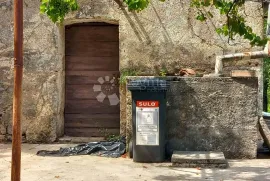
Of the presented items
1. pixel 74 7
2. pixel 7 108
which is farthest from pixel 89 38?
pixel 74 7

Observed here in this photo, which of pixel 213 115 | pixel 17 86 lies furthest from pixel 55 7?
pixel 213 115

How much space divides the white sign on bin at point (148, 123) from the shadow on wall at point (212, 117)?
42 centimetres

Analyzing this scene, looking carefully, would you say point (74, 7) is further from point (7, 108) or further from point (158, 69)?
point (7, 108)

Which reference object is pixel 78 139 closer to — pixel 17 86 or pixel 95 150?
pixel 95 150

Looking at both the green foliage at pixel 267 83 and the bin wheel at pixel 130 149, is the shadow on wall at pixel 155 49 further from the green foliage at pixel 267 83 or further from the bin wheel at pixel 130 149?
the green foliage at pixel 267 83

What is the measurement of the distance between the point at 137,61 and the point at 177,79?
158cm

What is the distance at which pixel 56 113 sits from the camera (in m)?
7.53

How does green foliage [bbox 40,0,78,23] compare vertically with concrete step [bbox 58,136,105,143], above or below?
above

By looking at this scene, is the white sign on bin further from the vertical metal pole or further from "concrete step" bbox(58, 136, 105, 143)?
the vertical metal pole

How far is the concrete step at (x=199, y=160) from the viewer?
532cm

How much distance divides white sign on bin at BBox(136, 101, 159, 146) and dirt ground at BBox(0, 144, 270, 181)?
1.18 feet

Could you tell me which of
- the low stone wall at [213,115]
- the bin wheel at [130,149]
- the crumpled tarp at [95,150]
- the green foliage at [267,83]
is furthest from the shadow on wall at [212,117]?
the green foliage at [267,83]

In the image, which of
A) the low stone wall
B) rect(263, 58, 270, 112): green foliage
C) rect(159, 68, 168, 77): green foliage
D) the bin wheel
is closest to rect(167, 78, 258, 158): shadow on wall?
the low stone wall

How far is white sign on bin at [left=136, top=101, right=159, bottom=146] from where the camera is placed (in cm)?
566
